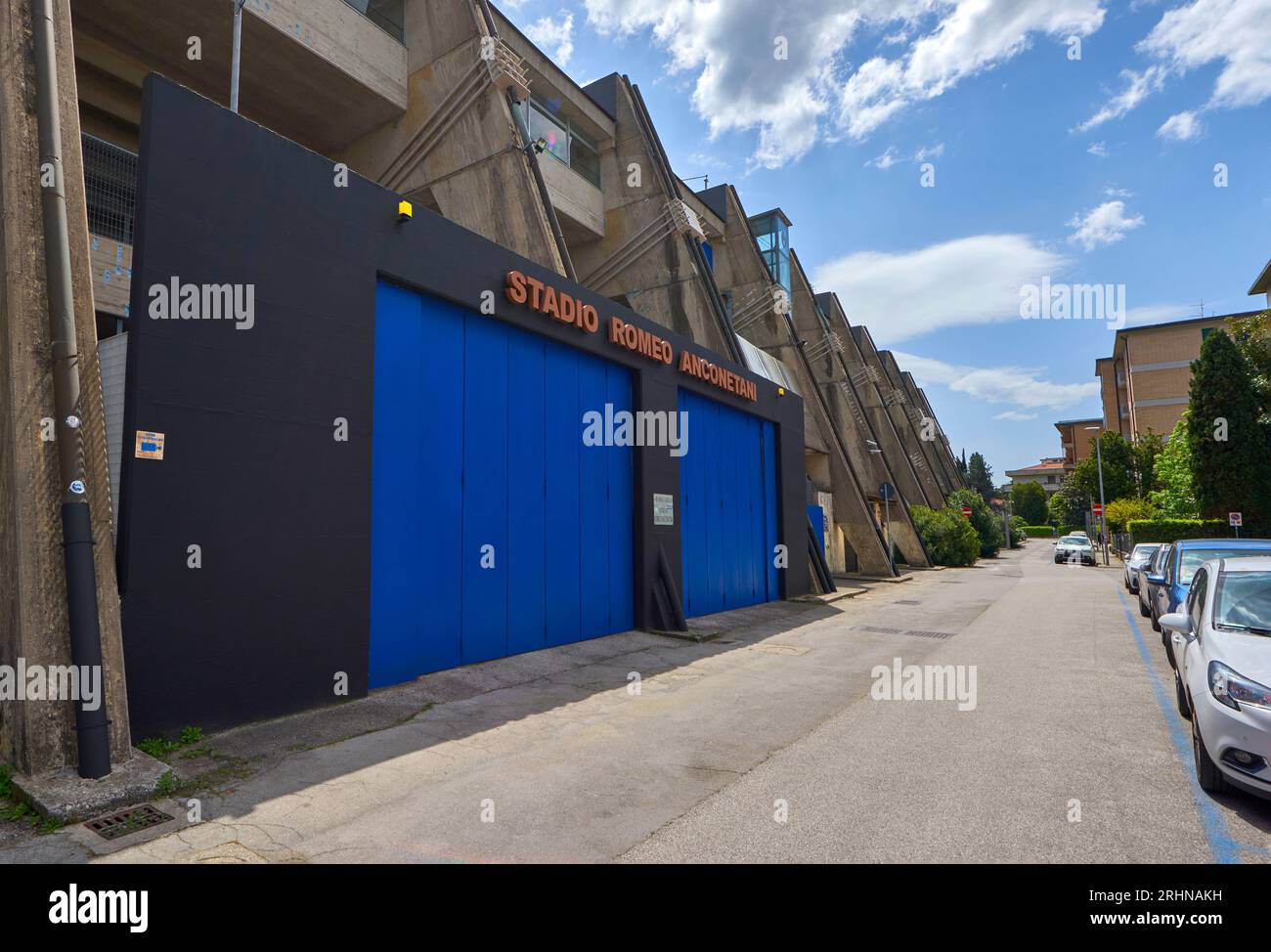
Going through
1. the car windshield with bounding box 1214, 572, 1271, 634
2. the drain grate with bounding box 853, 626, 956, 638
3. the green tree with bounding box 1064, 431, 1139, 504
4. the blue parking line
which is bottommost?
the drain grate with bounding box 853, 626, 956, 638

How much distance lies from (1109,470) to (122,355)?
60914 mm

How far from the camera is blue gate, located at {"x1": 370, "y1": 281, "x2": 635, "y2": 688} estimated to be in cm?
753

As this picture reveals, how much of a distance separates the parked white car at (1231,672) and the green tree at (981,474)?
357ft

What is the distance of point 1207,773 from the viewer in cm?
439

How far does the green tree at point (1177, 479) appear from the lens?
32.4m

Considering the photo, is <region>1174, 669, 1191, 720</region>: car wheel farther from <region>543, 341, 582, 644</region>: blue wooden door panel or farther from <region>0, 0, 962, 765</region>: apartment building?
<region>0, 0, 962, 765</region>: apartment building

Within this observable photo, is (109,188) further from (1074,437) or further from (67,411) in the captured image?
(1074,437)

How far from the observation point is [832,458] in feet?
94.1

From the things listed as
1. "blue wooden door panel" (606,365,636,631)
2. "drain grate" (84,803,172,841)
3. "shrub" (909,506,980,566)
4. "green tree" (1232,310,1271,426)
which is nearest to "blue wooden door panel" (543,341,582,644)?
"blue wooden door panel" (606,365,636,631)

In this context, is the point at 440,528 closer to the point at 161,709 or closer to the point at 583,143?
the point at 161,709

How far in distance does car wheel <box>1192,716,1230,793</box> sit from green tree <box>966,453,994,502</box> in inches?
4341

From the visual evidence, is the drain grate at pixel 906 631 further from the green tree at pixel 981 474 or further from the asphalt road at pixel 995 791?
the green tree at pixel 981 474

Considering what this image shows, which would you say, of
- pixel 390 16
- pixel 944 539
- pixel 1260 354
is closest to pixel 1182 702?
pixel 390 16

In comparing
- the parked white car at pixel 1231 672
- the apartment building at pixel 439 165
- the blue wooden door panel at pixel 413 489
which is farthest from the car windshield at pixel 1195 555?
the blue wooden door panel at pixel 413 489
